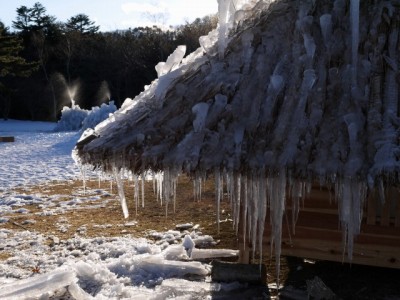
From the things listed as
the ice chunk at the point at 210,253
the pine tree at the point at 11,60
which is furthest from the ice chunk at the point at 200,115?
the pine tree at the point at 11,60

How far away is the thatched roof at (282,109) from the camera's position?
3.72 m

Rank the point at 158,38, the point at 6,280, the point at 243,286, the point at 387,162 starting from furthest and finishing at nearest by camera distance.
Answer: the point at 158,38 → the point at 6,280 → the point at 243,286 → the point at 387,162

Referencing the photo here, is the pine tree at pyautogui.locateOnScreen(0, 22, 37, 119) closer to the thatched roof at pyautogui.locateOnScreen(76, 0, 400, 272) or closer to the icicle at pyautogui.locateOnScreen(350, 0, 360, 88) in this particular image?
the thatched roof at pyautogui.locateOnScreen(76, 0, 400, 272)

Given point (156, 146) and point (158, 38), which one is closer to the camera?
point (156, 146)

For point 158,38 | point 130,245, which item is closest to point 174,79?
point 130,245

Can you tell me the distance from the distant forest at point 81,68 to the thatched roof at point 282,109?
32294mm

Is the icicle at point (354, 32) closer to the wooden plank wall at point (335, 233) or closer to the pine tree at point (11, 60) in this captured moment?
the wooden plank wall at point (335, 233)

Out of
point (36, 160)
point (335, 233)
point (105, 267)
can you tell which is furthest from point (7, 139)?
point (335, 233)

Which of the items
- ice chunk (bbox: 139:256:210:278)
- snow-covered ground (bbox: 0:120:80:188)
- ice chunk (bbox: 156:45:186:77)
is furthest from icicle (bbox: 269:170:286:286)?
snow-covered ground (bbox: 0:120:80:188)

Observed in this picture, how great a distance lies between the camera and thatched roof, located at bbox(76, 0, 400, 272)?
3.72 meters

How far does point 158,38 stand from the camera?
38.2 meters

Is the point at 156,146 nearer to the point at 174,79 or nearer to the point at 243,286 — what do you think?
the point at 174,79

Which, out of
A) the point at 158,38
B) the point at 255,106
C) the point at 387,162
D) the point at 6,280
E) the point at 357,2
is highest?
the point at 158,38

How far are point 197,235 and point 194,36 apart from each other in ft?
95.5
